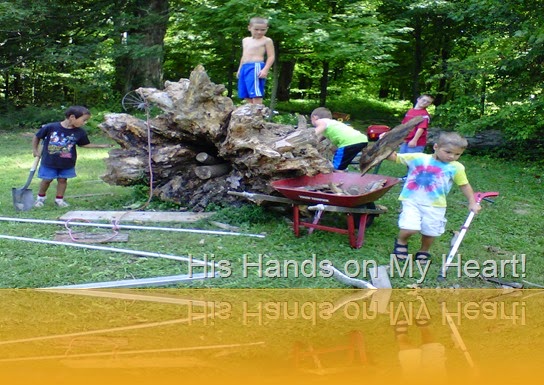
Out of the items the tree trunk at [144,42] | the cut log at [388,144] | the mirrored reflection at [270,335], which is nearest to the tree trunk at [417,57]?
the tree trunk at [144,42]

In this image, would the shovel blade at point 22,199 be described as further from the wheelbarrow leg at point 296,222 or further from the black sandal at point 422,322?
the black sandal at point 422,322

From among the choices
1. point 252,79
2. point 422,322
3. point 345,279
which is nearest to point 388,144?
point 345,279

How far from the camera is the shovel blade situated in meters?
7.31

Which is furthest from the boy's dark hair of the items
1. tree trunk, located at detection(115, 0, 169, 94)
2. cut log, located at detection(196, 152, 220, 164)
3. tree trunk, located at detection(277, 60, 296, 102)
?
tree trunk, located at detection(277, 60, 296, 102)

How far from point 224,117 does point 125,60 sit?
A: 11320mm

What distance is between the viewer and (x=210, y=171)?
24.0 feet

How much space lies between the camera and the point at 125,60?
17344mm

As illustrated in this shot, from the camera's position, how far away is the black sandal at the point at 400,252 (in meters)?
5.69

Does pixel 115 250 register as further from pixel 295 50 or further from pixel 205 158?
pixel 295 50

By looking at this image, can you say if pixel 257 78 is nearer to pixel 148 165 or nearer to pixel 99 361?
pixel 148 165

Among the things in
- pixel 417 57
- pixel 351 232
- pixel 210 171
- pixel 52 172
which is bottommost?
pixel 351 232

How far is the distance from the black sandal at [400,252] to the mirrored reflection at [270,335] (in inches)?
26.2

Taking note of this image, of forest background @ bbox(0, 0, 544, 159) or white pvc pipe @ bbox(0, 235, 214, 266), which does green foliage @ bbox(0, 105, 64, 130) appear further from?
white pvc pipe @ bbox(0, 235, 214, 266)

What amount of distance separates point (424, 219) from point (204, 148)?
3039mm
